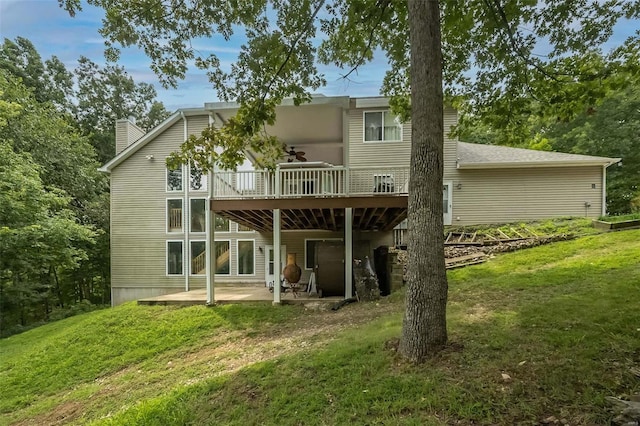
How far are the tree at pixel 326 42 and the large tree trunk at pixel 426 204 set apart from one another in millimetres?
1468

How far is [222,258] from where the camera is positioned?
1340 centimetres

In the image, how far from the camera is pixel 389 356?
3906 mm

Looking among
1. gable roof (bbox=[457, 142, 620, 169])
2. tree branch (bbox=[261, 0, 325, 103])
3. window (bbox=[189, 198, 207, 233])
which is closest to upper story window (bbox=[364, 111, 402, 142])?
gable roof (bbox=[457, 142, 620, 169])

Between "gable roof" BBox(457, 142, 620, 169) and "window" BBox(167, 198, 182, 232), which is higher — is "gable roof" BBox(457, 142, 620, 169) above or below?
above

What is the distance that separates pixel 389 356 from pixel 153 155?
12.9 metres

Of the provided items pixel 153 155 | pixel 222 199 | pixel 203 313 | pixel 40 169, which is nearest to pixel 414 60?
pixel 222 199

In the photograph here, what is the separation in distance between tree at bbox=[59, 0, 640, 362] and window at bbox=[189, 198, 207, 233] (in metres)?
7.30

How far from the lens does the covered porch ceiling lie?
314 inches

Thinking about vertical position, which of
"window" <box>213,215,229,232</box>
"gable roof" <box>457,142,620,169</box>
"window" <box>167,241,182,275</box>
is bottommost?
"window" <box>167,241,182,275</box>

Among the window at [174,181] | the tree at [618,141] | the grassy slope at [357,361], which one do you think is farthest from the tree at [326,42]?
the tree at [618,141]

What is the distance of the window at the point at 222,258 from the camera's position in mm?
13320

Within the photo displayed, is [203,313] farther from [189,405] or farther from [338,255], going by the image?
[189,405]

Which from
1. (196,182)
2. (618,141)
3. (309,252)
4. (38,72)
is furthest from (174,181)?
(618,141)

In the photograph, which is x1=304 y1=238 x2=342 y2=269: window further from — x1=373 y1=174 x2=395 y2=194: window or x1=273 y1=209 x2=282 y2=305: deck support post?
x1=273 y1=209 x2=282 y2=305: deck support post
